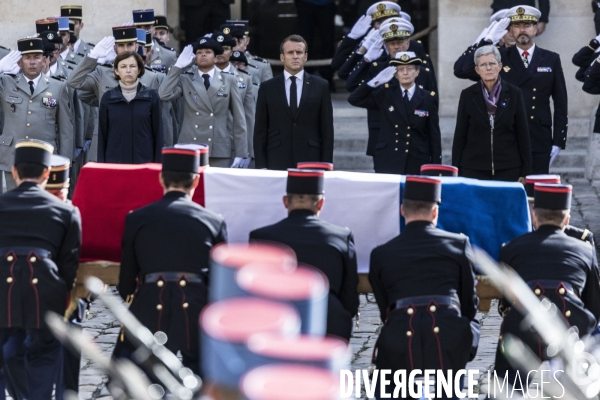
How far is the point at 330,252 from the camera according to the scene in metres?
4.77

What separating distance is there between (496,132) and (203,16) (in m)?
5.67

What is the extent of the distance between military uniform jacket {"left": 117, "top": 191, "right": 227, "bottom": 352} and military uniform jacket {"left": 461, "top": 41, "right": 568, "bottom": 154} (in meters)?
4.53

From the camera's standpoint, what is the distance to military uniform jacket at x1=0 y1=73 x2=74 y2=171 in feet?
30.6

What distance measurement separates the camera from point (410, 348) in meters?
4.65

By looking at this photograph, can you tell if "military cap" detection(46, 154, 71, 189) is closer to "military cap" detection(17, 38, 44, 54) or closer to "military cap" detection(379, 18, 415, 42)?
"military cap" detection(379, 18, 415, 42)

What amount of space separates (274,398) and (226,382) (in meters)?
0.09

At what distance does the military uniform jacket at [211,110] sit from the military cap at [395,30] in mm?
1306

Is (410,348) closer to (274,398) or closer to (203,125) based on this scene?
(274,398)

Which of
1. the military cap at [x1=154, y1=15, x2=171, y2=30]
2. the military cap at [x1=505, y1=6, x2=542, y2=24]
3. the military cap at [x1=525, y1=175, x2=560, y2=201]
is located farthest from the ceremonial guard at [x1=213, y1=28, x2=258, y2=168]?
the military cap at [x1=525, y1=175, x2=560, y2=201]

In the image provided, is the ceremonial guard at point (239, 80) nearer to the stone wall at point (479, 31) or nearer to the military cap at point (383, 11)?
the military cap at point (383, 11)

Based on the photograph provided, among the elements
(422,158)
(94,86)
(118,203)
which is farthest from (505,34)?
(118,203)

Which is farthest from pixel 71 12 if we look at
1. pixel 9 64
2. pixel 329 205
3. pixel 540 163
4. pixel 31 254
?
pixel 31 254

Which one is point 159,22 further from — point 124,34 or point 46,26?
point 124,34

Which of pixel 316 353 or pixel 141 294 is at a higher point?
pixel 316 353
